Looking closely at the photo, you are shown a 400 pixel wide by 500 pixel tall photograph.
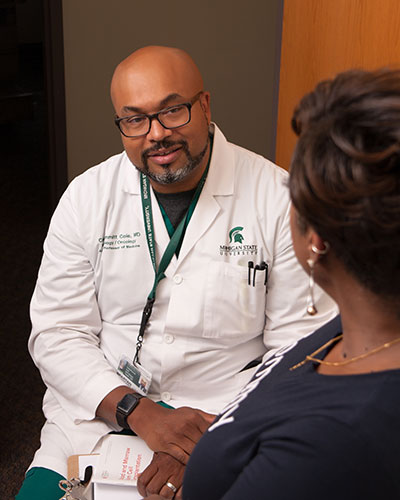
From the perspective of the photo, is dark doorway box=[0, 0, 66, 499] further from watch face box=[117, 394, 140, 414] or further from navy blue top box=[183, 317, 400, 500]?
navy blue top box=[183, 317, 400, 500]

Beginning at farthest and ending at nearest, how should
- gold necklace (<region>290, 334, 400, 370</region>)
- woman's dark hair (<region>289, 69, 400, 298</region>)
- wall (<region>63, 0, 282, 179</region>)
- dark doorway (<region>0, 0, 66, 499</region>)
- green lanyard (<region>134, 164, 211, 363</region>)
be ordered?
wall (<region>63, 0, 282, 179</region>) < dark doorway (<region>0, 0, 66, 499</region>) < green lanyard (<region>134, 164, 211, 363</region>) < gold necklace (<region>290, 334, 400, 370</region>) < woman's dark hair (<region>289, 69, 400, 298</region>)

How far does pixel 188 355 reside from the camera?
1.75 m

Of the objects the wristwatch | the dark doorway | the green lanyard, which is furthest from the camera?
the dark doorway

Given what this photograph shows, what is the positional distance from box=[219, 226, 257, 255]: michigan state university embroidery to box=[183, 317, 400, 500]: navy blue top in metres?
0.74

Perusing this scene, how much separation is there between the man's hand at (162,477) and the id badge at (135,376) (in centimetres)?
23

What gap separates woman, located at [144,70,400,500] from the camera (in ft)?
2.57

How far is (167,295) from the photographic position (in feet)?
5.76

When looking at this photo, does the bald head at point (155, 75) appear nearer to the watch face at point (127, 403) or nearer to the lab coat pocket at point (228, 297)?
the lab coat pocket at point (228, 297)

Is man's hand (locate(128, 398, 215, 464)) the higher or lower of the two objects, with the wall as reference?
lower

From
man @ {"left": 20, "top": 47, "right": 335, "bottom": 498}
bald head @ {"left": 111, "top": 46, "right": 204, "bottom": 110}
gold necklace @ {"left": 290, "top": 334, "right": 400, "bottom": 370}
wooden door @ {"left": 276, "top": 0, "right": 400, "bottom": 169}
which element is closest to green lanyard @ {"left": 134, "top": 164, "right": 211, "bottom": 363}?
man @ {"left": 20, "top": 47, "right": 335, "bottom": 498}

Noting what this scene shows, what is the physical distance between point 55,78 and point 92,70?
0.68 ft

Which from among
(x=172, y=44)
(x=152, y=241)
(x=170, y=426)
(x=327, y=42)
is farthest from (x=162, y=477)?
(x=172, y=44)

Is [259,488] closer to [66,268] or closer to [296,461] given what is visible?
[296,461]

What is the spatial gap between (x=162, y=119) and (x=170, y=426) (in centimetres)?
77
